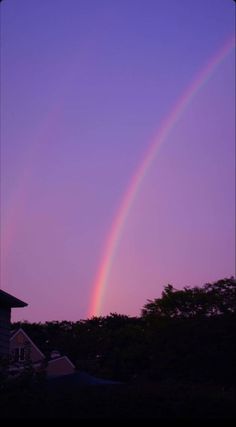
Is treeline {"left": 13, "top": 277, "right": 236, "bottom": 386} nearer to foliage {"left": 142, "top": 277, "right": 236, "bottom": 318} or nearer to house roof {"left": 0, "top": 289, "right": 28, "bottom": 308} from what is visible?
foliage {"left": 142, "top": 277, "right": 236, "bottom": 318}

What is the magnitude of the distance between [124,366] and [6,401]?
1700 inches

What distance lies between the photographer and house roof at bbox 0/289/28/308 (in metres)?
13.2

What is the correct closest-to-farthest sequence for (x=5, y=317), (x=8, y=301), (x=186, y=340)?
(x=8, y=301) → (x=5, y=317) → (x=186, y=340)

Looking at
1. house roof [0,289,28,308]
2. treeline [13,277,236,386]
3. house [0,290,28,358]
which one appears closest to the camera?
house roof [0,289,28,308]

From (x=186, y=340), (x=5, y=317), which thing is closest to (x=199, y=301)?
(x=186, y=340)

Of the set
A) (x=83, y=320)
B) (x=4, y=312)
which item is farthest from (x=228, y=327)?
(x=83, y=320)

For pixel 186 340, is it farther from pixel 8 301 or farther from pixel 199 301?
pixel 8 301

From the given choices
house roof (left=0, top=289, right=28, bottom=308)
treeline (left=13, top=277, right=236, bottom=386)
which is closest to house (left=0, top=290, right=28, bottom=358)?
house roof (left=0, top=289, right=28, bottom=308)

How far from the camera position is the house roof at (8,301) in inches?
519

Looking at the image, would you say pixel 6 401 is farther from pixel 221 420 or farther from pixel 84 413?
pixel 221 420

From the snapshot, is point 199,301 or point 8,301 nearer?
point 8,301

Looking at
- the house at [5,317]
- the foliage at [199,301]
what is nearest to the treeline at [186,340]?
the foliage at [199,301]

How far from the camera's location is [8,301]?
13.6 m

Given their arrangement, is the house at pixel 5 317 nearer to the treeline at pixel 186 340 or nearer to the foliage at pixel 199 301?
the treeline at pixel 186 340
